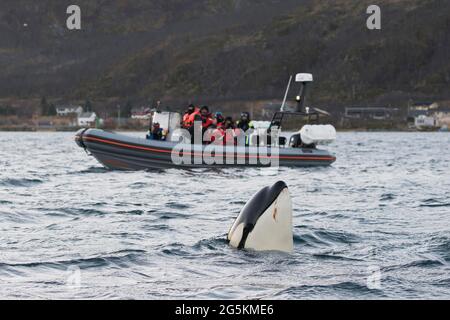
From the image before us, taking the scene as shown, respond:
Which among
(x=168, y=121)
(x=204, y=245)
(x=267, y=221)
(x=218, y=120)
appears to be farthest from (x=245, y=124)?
(x=267, y=221)

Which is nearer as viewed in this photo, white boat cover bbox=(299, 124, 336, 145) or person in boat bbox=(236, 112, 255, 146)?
person in boat bbox=(236, 112, 255, 146)

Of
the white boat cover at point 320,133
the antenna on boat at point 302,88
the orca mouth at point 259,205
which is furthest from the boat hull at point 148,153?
the orca mouth at point 259,205

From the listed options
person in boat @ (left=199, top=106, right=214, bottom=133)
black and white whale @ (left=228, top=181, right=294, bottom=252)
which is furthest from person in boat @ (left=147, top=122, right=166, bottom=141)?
black and white whale @ (left=228, top=181, right=294, bottom=252)

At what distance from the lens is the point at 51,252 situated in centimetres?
1270

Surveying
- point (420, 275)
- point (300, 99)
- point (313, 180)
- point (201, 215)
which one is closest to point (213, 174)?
point (313, 180)

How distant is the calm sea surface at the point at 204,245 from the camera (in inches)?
411

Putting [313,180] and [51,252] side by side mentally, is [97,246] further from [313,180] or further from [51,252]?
[313,180]

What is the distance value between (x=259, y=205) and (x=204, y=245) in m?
1.67

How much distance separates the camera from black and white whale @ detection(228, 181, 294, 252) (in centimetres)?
1202

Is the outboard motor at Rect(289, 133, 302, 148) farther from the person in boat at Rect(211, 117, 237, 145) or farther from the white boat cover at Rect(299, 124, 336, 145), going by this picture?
the person in boat at Rect(211, 117, 237, 145)

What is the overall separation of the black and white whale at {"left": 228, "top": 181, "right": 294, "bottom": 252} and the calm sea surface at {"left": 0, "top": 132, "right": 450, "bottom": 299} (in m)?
0.23

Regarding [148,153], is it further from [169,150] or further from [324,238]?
[324,238]

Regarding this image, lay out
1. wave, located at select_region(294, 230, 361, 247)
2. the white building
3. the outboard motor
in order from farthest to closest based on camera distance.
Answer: the white building
the outboard motor
wave, located at select_region(294, 230, 361, 247)
